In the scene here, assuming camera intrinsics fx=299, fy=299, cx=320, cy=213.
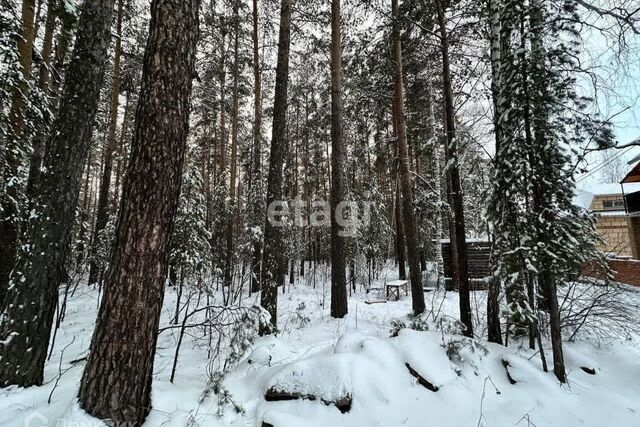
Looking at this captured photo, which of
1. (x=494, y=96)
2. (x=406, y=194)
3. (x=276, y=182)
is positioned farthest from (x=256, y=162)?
(x=494, y=96)

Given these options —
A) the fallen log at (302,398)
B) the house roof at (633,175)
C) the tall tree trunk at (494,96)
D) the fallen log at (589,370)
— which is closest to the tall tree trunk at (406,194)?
the tall tree trunk at (494,96)

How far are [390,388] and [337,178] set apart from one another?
4.83 metres

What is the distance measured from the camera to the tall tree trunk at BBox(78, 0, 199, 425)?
2.25 meters

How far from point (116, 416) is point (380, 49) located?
338 inches

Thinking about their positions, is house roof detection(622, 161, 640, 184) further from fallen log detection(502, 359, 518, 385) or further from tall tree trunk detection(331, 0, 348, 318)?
fallen log detection(502, 359, 518, 385)

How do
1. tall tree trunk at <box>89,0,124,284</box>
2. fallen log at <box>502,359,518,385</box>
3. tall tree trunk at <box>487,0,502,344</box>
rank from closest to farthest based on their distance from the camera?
fallen log at <box>502,359,518,385</box>
tall tree trunk at <box>487,0,502,344</box>
tall tree trunk at <box>89,0,124,284</box>

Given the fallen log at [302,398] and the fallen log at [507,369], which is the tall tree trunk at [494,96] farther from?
the fallen log at [302,398]

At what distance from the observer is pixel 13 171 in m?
5.58

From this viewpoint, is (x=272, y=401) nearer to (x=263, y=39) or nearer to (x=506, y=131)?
(x=506, y=131)

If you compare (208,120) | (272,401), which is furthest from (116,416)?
(208,120)

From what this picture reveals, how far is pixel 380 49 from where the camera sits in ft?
25.5

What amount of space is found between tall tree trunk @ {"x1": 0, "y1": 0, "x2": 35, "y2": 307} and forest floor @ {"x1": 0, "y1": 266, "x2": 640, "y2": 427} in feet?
8.53

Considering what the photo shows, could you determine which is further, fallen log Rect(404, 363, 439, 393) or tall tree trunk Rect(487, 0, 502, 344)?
tall tree trunk Rect(487, 0, 502, 344)

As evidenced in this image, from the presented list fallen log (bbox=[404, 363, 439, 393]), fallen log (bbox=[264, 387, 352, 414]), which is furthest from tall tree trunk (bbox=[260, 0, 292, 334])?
fallen log (bbox=[404, 363, 439, 393])
